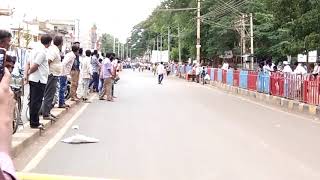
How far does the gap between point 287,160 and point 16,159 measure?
3.85 m

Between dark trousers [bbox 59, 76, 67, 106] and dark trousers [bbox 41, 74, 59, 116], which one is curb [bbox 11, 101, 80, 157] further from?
dark trousers [bbox 59, 76, 67, 106]

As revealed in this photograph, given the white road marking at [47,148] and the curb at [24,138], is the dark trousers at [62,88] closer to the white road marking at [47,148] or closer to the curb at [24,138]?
the white road marking at [47,148]

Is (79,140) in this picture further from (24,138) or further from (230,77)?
(230,77)

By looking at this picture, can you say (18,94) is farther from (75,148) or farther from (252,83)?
(252,83)

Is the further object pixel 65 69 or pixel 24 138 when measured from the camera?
pixel 65 69

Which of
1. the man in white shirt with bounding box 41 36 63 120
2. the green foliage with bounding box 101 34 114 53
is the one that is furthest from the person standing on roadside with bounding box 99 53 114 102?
the green foliage with bounding box 101 34 114 53

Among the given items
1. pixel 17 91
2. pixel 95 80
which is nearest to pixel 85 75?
pixel 95 80

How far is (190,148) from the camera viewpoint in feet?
29.7

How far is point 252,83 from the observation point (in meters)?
25.2

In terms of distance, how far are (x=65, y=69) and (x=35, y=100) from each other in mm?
4976

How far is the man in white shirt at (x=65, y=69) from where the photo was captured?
554 inches

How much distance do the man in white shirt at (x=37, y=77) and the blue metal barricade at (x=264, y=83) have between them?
43.5ft

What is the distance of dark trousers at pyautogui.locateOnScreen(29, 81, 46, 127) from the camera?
9.96m

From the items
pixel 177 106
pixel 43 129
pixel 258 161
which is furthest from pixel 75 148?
pixel 177 106
